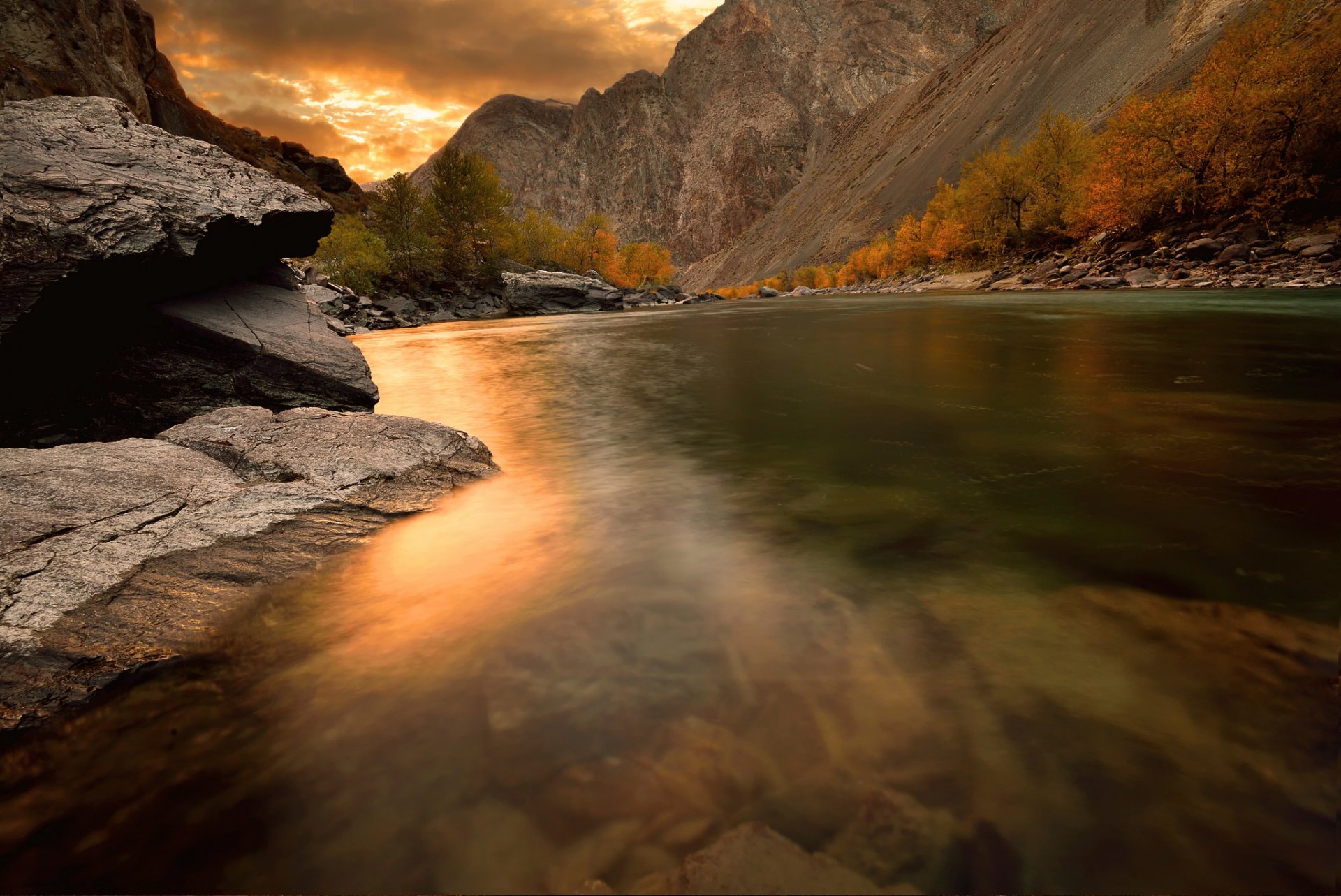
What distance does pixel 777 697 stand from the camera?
2.71m

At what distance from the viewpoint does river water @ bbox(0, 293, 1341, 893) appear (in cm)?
202

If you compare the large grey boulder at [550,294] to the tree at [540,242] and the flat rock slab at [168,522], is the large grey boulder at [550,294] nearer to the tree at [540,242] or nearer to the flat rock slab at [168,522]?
the tree at [540,242]

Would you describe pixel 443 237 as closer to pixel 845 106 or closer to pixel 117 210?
pixel 117 210

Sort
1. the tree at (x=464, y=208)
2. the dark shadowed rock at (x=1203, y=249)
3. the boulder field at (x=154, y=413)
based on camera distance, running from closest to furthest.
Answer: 1. the boulder field at (x=154, y=413)
2. the dark shadowed rock at (x=1203, y=249)
3. the tree at (x=464, y=208)

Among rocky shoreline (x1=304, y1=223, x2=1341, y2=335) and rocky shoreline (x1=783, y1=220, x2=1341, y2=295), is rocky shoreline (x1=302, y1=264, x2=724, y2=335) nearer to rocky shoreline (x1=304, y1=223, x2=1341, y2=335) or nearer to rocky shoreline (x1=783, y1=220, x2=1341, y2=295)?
rocky shoreline (x1=304, y1=223, x2=1341, y2=335)

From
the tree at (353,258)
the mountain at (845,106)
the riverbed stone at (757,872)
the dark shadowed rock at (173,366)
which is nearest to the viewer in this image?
the riverbed stone at (757,872)

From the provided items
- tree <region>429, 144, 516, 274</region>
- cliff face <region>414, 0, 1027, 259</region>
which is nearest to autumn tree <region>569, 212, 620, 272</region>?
tree <region>429, 144, 516, 274</region>

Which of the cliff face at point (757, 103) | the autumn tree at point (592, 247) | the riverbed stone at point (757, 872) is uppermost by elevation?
the cliff face at point (757, 103)

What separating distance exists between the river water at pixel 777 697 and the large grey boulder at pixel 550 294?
5284 cm

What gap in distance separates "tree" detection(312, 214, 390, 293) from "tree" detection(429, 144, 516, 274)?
10.7m

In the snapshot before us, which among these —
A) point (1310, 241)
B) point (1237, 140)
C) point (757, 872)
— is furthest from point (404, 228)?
point (757, 872)

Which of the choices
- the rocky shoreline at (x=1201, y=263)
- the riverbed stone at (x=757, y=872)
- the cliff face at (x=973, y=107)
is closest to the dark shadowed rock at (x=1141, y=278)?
the rocky shoreline at (x=1201, y=263)

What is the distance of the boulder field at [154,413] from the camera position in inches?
133

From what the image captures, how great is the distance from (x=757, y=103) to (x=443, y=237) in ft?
511
